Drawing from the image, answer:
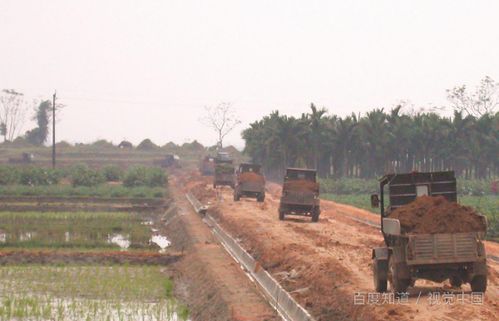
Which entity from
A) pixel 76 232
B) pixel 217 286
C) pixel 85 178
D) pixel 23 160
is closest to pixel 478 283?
pixel 217 286

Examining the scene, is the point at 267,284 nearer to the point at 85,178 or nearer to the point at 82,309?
the point at 82,309

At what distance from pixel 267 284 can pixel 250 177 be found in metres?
28.9

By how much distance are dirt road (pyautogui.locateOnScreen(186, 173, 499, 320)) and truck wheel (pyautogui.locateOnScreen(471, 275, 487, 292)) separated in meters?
0.20

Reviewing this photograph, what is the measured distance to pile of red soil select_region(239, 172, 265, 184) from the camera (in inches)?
1902

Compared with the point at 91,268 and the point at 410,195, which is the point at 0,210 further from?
the point at 410,195

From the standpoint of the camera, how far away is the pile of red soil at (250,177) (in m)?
48.3

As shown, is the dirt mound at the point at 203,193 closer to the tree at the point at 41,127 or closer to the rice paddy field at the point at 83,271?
the rice paddy field at the point at 83,271

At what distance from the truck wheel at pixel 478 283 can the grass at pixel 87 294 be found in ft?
23.0

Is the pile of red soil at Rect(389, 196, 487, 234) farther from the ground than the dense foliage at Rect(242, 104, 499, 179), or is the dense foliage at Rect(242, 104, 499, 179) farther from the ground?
the dense foliage at Rect(242, 104, 499, 179)

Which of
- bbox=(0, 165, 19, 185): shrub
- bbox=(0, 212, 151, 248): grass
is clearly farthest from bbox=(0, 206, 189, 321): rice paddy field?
bbox=(0, 165, 19, 185): shrub

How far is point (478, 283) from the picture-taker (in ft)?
44.4

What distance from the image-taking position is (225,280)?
2038cm

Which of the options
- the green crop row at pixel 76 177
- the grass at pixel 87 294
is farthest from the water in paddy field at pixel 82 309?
the green crop row at pixel 76 177

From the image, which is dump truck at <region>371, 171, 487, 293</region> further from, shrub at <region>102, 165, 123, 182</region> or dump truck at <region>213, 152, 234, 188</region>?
shrub at <region>102, 165, 123, 182</region>
